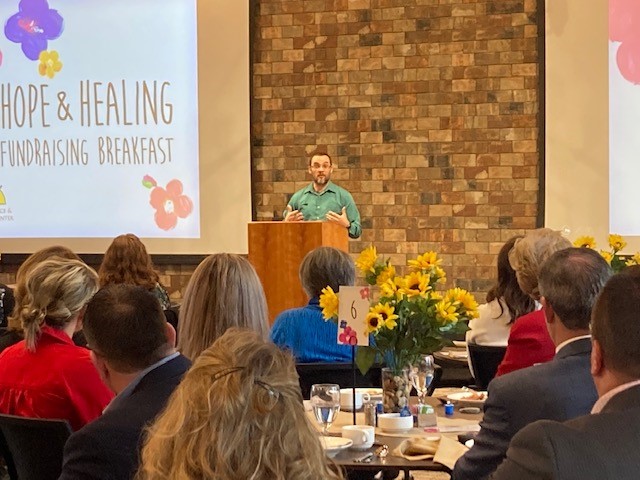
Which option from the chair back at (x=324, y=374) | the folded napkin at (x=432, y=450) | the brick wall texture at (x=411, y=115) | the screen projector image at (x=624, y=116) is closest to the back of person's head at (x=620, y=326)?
the folded napkin at (x=432, y=450)

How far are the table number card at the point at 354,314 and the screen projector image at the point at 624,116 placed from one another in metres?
4.89

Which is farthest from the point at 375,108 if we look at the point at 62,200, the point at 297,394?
the point at 297,394

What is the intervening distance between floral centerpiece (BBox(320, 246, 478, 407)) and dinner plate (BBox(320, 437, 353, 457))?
1.03 feet

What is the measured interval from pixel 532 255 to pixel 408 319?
0.79m

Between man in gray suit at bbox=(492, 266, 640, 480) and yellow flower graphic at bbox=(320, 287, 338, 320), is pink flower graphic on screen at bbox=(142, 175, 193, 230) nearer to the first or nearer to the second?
yellow flower graphic at bbox=(320, 287, 338, 320)

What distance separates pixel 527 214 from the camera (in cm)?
793

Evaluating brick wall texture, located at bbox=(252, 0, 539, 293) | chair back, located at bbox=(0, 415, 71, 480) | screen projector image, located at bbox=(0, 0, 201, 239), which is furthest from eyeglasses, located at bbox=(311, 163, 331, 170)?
chair back, located at bbox=(0, 415, 71, 480)

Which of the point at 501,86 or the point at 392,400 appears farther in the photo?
the point at 501,86

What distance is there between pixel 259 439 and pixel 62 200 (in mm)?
7763

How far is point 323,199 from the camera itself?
7816 mm

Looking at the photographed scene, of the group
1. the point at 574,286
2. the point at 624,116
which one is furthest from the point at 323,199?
the point at 574,286

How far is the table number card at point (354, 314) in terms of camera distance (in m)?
3.22

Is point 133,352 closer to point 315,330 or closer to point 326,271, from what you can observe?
point 315,330

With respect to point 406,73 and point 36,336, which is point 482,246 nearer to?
point 406,73
